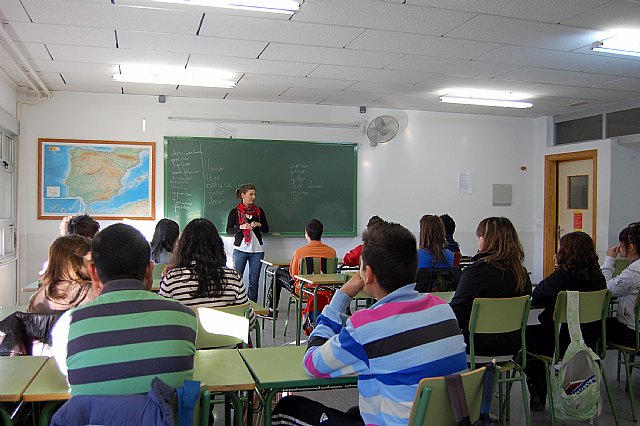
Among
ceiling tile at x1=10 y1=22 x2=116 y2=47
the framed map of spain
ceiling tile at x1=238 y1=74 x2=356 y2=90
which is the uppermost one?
ceiling tile at x1=10 y1=22 x2=116 y2=47

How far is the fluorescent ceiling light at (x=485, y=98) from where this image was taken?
284 inches

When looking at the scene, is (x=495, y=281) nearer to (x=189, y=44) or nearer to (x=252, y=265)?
(x=189, y=44)

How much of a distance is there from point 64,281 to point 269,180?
505cm

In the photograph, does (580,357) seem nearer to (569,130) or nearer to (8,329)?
(8,329)

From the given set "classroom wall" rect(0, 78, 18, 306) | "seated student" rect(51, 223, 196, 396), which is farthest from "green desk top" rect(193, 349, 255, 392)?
"classroom wall" rect(0, 78, 18, 306)

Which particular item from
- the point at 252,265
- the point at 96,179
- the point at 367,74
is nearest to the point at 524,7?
the point at 367,74

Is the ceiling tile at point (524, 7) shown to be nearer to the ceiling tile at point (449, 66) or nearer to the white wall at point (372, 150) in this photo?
the ceiling tile at point (449, 66)

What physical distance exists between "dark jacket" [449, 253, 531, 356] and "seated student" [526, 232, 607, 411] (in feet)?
1.31

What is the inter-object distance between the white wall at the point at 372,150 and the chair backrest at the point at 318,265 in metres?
2.25

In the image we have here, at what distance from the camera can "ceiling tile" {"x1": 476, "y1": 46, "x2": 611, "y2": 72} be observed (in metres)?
5.25

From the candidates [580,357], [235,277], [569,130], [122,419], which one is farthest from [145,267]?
[569,130]

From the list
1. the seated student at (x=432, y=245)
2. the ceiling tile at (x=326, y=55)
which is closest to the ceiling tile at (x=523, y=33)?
the ceiling tile at (x=326, y=55)

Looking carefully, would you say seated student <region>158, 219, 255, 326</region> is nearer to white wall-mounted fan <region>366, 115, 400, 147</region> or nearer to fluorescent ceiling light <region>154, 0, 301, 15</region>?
fluorescent ceiling light <region>154, 0, 301, 15</region>

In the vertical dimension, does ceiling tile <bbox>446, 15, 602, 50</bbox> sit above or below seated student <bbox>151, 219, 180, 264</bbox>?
above
